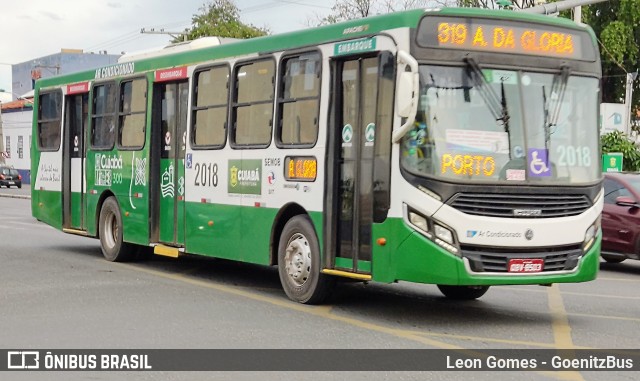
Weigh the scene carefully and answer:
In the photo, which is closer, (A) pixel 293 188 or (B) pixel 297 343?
(B) pixel 297 343

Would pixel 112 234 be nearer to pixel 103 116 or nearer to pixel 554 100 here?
pixel 103 116

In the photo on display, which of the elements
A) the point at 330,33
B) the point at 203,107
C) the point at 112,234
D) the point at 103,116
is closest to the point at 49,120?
the point at 103,116

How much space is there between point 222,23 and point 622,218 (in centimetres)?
6371

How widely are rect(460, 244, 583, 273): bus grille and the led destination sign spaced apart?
1.94 meters

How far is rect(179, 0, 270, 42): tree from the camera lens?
251ft

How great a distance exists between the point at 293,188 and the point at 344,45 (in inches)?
69.2

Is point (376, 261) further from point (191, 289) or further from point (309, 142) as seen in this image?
point (191, 289)

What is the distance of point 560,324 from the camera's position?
10367mm

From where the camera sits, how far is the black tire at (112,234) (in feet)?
53.1

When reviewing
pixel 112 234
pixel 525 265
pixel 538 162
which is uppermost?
pixel 538 162

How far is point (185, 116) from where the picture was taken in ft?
47.4

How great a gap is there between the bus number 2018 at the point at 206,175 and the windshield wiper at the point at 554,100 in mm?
4764
